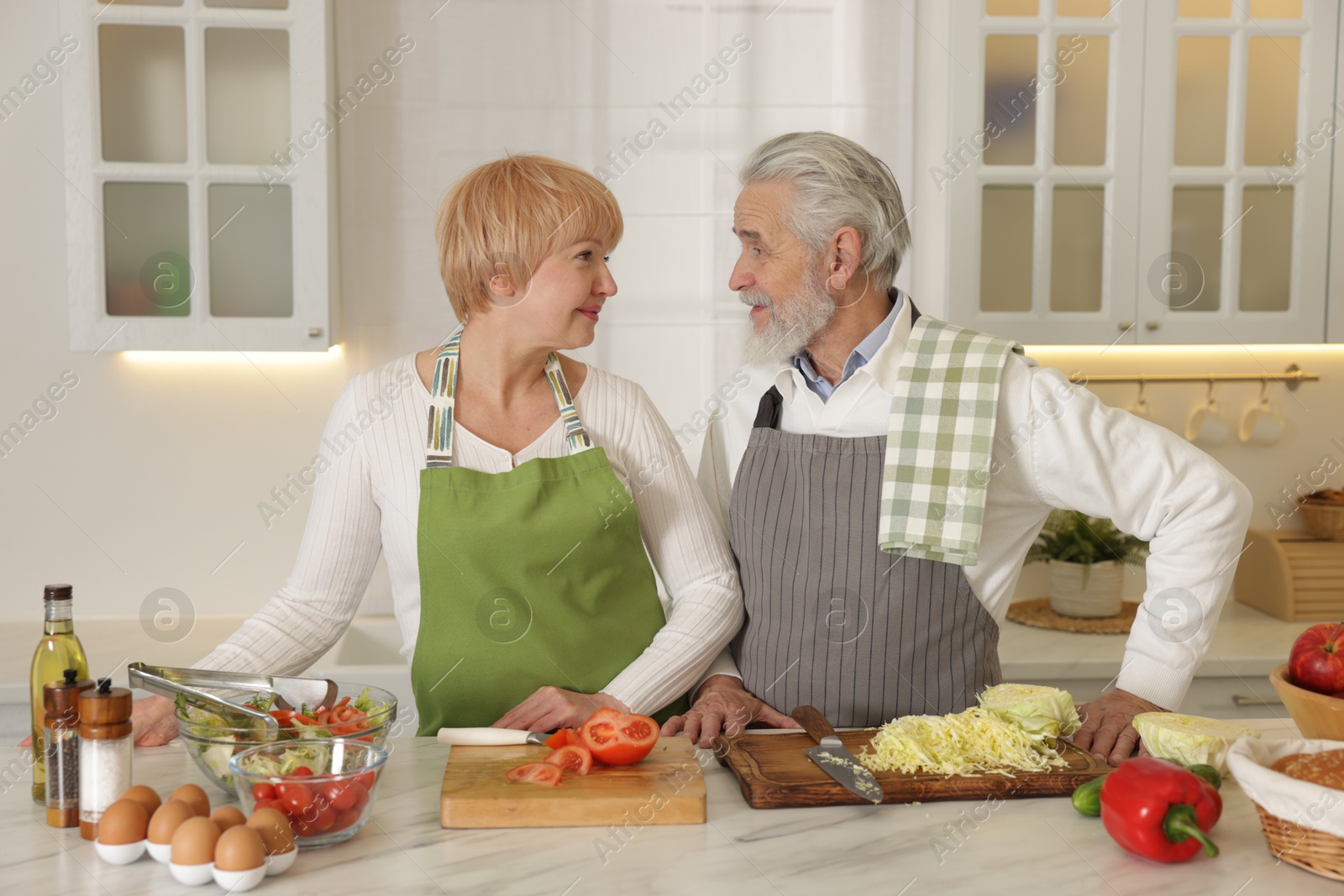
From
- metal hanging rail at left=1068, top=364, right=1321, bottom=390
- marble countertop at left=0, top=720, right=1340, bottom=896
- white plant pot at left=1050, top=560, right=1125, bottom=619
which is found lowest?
white plant pot at left=1050, top=560, right=1125, bottom=619

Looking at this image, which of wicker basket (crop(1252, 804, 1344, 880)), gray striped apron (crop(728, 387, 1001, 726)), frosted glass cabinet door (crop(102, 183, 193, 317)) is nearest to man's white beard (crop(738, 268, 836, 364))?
gray striped apron (crop(728, 387, 1001, 726))

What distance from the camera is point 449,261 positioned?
5.39 ft

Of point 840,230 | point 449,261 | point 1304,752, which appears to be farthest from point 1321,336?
point 449,261

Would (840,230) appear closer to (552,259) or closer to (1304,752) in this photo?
(552,259)

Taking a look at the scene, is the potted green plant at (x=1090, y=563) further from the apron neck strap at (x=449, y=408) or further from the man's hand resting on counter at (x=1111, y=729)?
the apron neck strap at (x=449, y=408)

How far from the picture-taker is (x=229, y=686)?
122 centimetres

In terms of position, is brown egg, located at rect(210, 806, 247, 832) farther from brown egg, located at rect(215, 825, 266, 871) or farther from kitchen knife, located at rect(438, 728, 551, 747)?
kitchen knife, located at rect(438, 728, 551, 747)

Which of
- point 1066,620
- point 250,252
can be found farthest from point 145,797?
Result: point 1066,620

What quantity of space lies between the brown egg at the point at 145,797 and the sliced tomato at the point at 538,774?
329 millimetres

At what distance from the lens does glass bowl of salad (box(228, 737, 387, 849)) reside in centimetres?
104

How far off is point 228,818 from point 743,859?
0.46m

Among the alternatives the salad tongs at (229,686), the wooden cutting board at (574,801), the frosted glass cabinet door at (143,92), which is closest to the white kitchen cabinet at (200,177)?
the frosted glass cabinet door at (143,92)

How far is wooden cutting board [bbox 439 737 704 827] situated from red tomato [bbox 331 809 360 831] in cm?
9

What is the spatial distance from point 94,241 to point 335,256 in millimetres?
507
